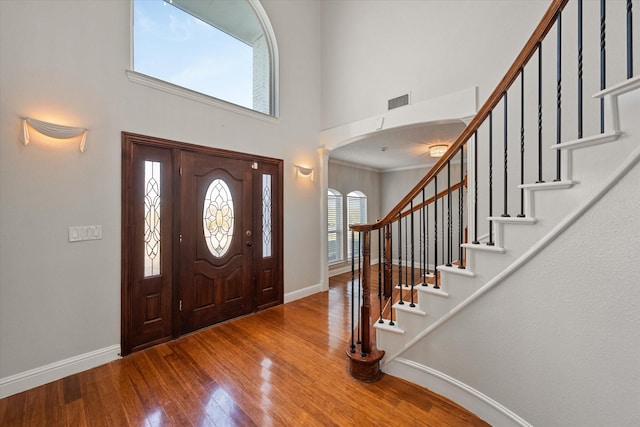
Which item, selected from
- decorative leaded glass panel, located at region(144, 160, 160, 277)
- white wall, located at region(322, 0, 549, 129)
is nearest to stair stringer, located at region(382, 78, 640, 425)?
white wall, located at region(322, 0, 549, 129)

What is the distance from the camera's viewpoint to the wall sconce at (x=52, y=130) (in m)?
2.08

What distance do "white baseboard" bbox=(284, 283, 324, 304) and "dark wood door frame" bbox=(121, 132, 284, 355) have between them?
0.12 meters

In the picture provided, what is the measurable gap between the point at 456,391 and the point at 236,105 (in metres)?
3.79

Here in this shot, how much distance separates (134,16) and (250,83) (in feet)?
4.77

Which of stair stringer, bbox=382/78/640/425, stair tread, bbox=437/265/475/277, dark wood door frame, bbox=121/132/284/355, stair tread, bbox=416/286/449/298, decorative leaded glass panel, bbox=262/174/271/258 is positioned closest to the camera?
stair stringer, bbox=382/78/640/425

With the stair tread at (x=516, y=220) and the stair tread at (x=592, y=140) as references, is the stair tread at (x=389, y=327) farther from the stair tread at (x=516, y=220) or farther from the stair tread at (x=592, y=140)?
the stair tread at (x=592, y=140)

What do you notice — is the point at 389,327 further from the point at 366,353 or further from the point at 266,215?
the point at 266,215

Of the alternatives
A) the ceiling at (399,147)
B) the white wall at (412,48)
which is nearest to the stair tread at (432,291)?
the ceiling at (399,147)

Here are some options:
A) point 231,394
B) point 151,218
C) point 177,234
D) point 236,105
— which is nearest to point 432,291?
point 231,394

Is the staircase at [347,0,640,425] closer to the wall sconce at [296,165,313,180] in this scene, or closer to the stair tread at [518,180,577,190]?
the stair tread at [518,180,577,190]

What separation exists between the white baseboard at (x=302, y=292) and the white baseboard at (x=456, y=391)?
2086 mm

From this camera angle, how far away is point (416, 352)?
6.87 feet

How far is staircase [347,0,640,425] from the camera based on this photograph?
3.86ft

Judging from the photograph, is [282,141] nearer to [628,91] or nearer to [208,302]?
[208,302]
